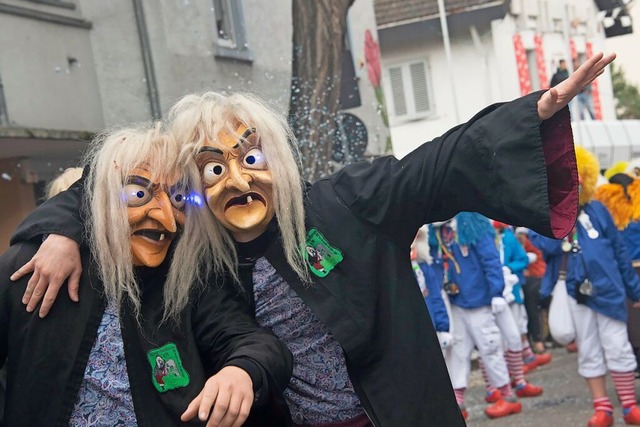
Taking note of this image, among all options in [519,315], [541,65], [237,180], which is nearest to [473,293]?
[519,315]

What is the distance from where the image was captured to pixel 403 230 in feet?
8.94

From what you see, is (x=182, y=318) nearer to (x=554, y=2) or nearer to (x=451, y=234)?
(x=451, y=234)

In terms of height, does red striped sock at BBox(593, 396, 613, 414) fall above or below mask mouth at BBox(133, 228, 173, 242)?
below

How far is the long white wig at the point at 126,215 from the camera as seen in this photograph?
273 centimetres

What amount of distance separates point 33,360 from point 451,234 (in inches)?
202

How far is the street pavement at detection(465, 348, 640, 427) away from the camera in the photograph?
273 inches

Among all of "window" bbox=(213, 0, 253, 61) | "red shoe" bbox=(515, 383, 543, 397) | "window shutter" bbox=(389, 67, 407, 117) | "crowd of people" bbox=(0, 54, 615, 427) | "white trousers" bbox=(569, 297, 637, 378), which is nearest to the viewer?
"crowd of people" bbox=(0, 54, 615, 427)

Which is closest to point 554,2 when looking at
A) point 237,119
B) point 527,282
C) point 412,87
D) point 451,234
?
point 412,87

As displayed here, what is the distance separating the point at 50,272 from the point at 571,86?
1.45 meters

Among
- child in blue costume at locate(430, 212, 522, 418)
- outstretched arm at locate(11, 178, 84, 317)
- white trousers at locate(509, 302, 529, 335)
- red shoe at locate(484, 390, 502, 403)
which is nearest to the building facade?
child in blue costume at locate(430, 212, 522, 418)

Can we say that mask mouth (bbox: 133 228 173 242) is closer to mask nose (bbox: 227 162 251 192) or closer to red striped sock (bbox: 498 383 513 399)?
mask nose (bbox: 227 162 251 192)

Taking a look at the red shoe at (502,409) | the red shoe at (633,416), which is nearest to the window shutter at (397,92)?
the red shoe at (502,409)

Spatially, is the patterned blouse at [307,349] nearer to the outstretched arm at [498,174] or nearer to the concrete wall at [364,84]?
the outstretched arm at [498,174]

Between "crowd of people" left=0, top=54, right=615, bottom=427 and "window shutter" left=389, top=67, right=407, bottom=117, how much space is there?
18.1 metres
